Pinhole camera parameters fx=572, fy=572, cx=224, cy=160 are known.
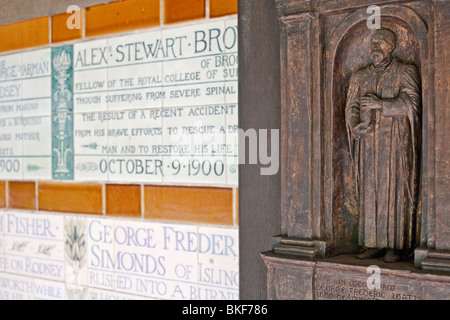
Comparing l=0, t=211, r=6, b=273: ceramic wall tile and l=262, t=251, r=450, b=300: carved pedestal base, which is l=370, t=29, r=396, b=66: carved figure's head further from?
l=0, t=211, r=6, b=273: ceramic wall tile

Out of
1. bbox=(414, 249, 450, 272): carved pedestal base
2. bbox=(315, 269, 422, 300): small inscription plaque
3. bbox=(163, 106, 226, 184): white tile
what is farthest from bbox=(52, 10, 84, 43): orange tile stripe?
bbox=(414, 249, 450, 272): carved pedestal base

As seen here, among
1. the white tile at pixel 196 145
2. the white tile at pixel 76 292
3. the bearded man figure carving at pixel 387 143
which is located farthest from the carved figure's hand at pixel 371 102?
the white tile at pixel 76 292

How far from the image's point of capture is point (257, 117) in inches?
114

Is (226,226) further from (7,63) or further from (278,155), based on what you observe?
(7,63)

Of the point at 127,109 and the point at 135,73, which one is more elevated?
the point at 135,73

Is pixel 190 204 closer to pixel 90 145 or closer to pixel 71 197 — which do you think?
pixel 90 145

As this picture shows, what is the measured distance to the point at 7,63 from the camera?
12.9 feet

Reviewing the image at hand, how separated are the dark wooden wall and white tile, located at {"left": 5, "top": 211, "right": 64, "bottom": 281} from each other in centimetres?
137

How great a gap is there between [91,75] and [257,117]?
1209 mm

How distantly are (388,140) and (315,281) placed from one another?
70cm

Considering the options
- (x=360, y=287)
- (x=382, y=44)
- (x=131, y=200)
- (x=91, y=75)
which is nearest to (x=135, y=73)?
(x=91, y=75)

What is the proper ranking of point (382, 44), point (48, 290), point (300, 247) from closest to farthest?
point (382, 44)
point (300, 247)
point (48, 290)

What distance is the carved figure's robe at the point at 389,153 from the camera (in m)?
2.42
